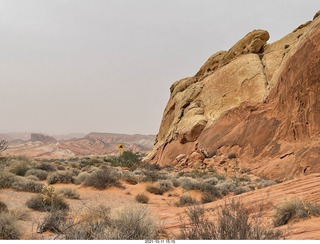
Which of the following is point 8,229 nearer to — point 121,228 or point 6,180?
point 121,228

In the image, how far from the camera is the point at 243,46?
31844 mm

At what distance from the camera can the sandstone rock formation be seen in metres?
16.1

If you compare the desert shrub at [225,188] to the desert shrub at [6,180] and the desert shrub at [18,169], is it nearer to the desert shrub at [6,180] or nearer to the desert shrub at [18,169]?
the desert shrub at [6,180]

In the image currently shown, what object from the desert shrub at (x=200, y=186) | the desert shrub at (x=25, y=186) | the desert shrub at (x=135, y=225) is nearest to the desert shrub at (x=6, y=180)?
the desert shrub at (x=25, y=186)

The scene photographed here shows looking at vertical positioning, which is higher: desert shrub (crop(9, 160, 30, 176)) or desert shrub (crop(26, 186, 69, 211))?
desert shrub (crop(26, 186, 69, 211))

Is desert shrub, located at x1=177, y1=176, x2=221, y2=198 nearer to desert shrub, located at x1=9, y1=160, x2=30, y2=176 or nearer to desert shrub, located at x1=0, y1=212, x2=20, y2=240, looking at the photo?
desert shrub, located at x1=0, y1=212, x2=20, y2=240

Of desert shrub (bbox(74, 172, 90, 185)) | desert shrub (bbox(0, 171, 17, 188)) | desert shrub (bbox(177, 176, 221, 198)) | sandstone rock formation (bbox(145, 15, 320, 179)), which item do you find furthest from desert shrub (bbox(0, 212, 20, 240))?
sandstone rock formation (bbox(145, 15, 320, 179))

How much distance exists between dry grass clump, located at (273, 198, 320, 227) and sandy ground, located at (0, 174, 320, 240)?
192 mm

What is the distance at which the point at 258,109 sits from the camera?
70.8 ft

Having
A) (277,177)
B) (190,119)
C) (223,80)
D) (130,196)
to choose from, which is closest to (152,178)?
(130,196)

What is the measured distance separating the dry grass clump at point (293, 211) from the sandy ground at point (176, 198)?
19 centimetres

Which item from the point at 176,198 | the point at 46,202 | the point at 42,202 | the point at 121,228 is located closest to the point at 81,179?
the point at 176,198

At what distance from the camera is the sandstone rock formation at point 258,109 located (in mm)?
16141

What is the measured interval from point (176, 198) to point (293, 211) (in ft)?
22.5
